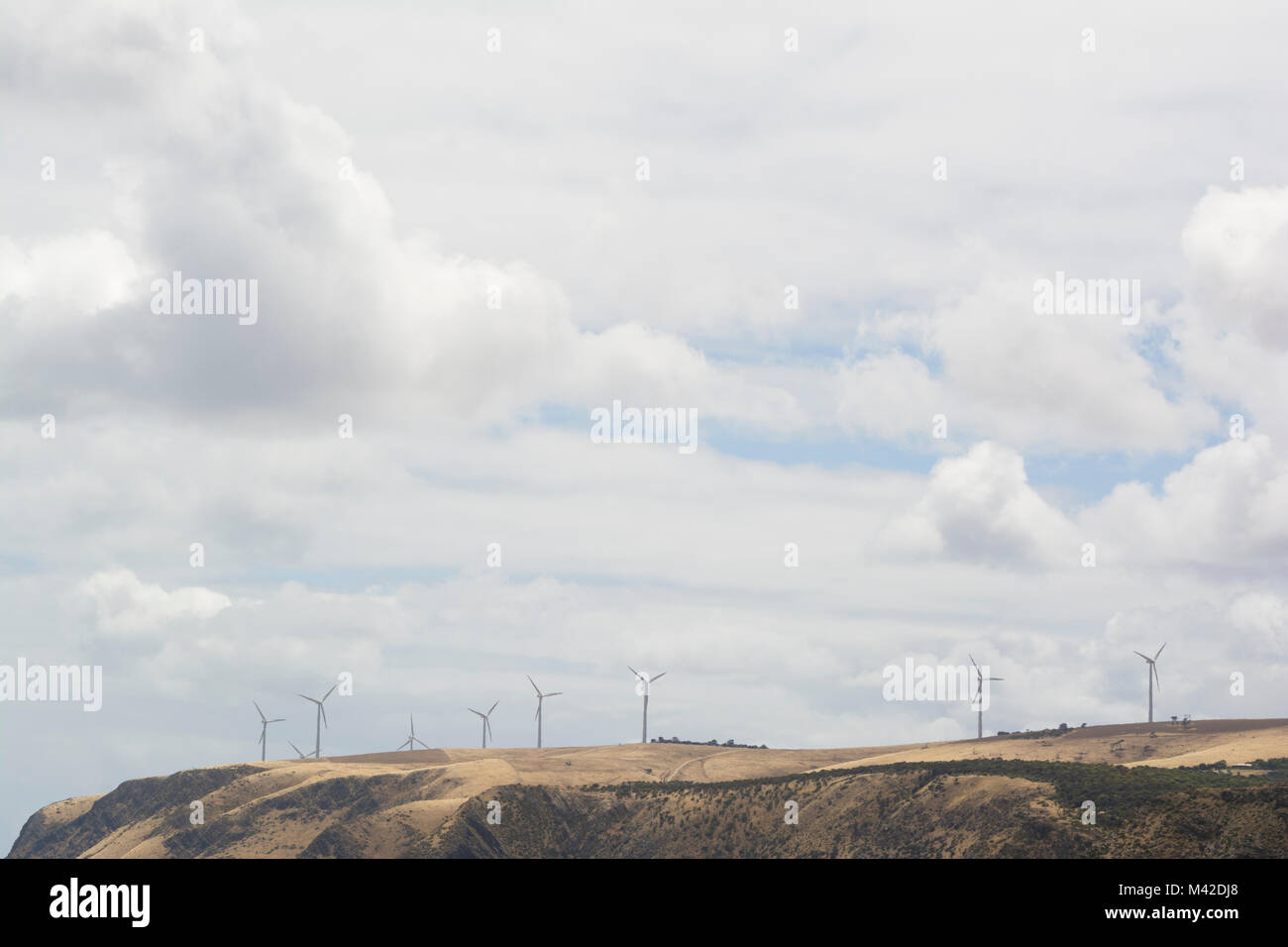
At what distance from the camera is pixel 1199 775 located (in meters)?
185
